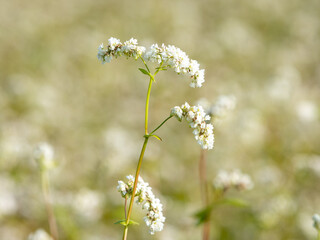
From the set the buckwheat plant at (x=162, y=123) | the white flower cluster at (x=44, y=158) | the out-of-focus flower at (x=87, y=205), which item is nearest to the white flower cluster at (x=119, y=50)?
the buckwheat plant at (x=162, y=123)

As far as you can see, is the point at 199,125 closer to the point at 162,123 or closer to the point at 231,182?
the point at 162,123

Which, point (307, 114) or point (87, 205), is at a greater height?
point (307, 114)

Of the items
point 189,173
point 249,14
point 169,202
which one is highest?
point 249,14

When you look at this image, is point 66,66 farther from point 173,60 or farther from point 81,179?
point 173,60

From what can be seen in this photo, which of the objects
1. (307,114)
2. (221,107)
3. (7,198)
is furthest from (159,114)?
(221,107)

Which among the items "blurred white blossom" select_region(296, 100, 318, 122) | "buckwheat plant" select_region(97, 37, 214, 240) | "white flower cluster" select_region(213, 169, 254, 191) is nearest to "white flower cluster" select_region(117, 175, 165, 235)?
"buckwheat plant" select_region(97, 37, 214, 240)

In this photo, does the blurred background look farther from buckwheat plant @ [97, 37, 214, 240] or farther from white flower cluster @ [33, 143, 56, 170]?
buckwheat plant @ [97, 37, 214, 240]

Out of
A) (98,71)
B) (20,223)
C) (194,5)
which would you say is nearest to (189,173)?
(20,223)
